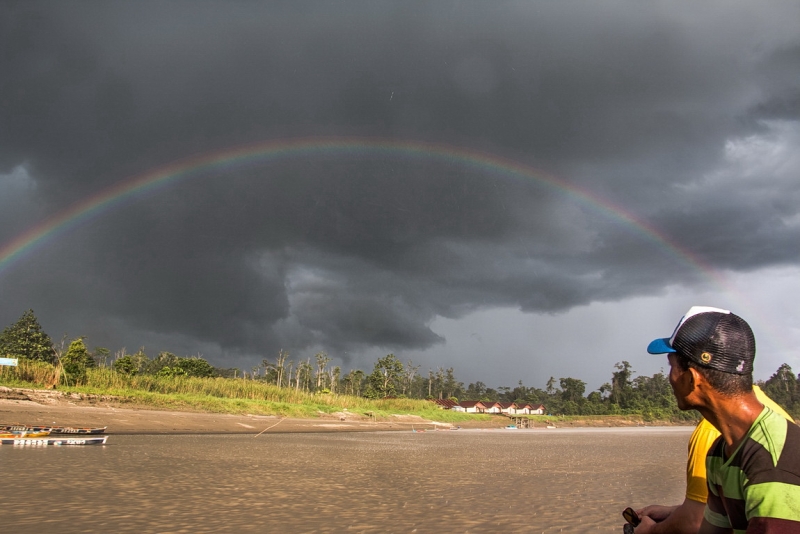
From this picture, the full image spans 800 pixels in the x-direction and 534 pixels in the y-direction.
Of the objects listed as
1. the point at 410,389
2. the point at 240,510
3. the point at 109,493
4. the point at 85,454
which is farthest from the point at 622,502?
the point at 410,389

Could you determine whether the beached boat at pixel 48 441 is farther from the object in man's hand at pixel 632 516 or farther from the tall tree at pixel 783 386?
the tall tree at pixel 783 386

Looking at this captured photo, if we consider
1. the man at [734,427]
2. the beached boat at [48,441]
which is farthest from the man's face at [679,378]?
the beached boat at [48,441]

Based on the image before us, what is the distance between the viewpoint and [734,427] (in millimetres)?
1909

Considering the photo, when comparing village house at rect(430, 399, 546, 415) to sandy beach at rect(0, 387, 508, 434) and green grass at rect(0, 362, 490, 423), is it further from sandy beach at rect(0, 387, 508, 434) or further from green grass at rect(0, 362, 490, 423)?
sandy beach at rect(0, 387, 508, 434)

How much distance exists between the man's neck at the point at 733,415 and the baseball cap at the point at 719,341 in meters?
0.10

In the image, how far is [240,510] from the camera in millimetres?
8414

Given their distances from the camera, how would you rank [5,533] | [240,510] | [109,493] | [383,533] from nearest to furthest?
[5,533] < [383,533] < [240,510] < [109,493]

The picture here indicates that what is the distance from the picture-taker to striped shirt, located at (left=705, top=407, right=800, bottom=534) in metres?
1.59

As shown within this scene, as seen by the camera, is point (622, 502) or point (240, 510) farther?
point (622, 502)

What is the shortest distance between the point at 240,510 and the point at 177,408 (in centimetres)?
2887

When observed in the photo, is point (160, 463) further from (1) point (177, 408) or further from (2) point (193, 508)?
(1) point (177, 408)

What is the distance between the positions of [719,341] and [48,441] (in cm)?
2179

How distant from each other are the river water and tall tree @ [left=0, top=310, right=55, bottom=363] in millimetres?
64384

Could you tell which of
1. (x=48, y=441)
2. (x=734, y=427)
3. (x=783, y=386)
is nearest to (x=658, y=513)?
(x=734, y=427)
